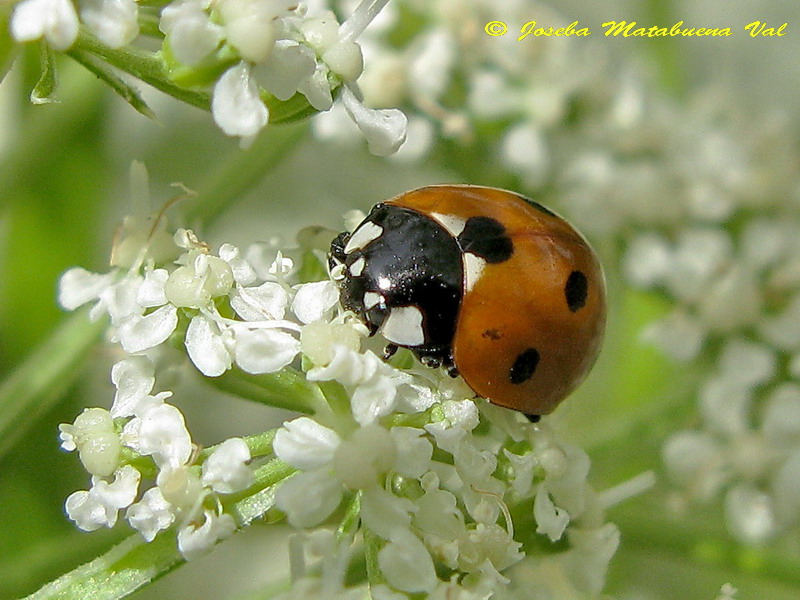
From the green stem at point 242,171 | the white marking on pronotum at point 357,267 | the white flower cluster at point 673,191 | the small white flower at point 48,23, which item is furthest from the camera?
the white flower cluster at point 673,191

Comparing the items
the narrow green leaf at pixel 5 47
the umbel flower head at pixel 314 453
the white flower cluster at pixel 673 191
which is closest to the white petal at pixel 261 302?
the umbel flower head at pixel 314 453

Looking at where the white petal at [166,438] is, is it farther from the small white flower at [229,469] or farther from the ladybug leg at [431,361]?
the ladybug leg at [431,361]

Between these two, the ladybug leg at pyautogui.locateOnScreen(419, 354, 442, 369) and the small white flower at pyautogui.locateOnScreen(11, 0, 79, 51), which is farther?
the ladybug leg at pyautogui.locateOnScreen(419, 354, 442, 369)

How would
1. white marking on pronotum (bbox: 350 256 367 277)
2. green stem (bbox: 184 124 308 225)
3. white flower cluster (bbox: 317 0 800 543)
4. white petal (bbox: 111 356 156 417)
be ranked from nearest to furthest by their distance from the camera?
white petal (bbox: 111 356 156 417), white marking on pronotum (bbox: 350 256 367 277), green stem (bbox: 184 124 308 225), white flower cluster (bbox: 317 0 800 543)

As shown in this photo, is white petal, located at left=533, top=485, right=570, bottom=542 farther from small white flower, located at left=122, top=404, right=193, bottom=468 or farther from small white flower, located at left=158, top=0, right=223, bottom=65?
small white flower, located at left=158, top=0, right=223, bottom=65

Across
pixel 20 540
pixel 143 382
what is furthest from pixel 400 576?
pixel 20 540

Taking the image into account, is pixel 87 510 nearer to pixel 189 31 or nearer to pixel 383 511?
pixel 383 511

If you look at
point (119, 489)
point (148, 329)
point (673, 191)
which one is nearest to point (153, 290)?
point (148, 329)

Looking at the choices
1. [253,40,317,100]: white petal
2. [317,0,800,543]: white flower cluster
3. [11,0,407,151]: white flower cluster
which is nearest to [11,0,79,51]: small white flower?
[11,0,407,151]: white flower cluster
